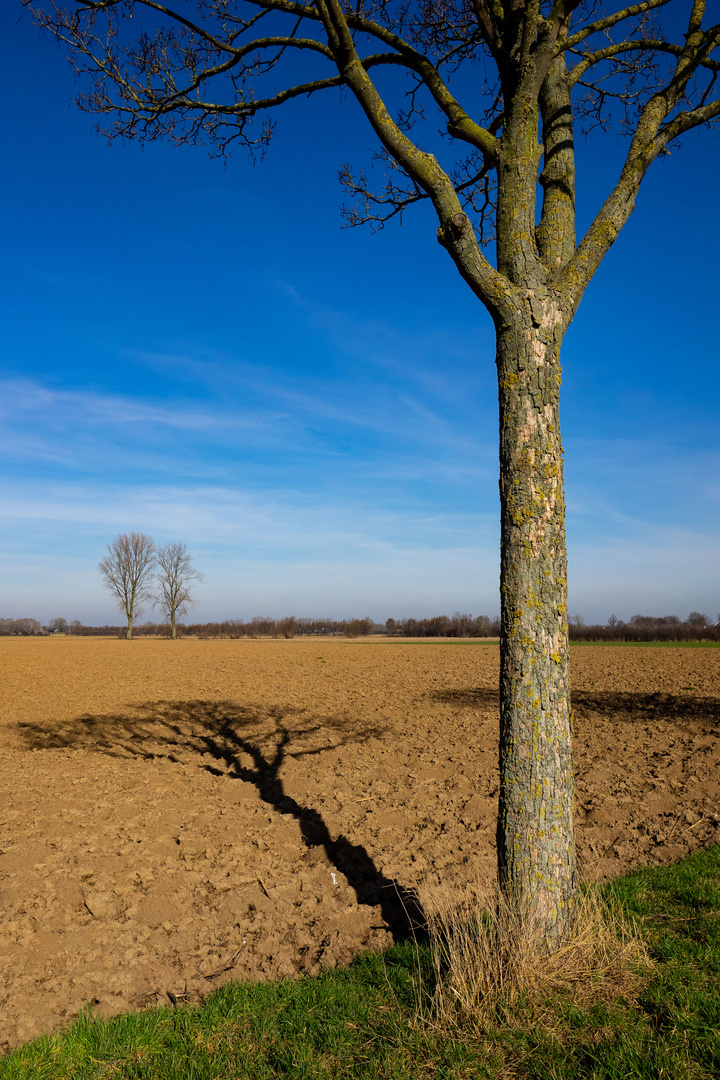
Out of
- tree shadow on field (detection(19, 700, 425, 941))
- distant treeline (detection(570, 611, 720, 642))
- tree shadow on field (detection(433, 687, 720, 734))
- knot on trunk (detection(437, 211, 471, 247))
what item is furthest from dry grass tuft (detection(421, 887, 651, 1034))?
distant treeline (detection(570, 611, 720, 642))

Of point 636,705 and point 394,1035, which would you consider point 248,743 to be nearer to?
point 394,1035

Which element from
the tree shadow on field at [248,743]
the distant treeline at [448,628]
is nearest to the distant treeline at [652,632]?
the distant treeline at [448,628]

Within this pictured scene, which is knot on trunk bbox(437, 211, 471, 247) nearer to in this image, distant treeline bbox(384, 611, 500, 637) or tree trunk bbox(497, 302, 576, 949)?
tree trunk bbox(497, 302, 576, 949)

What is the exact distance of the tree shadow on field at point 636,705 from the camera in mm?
12803

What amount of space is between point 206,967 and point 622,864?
4.09m

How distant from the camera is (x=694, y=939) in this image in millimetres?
3988

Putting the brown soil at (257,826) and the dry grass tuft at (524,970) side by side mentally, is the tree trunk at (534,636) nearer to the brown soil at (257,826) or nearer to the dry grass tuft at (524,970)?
the dry grass tuft at (524,970)

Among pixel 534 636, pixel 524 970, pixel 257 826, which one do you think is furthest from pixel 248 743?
pixel 534 636

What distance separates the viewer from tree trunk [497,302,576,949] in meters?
3.61

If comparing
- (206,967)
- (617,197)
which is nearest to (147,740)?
(206,967)

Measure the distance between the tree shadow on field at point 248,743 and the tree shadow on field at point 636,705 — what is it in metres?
5.13

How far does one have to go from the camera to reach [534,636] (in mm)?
3729

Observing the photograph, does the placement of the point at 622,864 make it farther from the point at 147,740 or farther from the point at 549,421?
the point at 147,740

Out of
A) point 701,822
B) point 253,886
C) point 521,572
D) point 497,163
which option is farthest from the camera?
point 701,822
